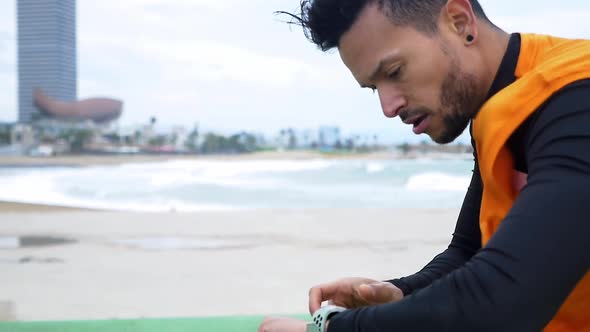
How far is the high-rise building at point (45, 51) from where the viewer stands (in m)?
23.5

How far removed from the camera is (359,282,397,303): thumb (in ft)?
2.83

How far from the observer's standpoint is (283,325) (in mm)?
779

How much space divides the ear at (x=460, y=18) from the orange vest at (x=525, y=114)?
64mm

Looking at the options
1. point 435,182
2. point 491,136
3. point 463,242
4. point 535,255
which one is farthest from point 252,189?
point 535,255

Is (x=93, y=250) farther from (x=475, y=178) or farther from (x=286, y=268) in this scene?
(x=475, y=178)

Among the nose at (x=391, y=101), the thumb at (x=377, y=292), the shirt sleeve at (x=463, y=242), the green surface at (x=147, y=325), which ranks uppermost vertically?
the nose at (x=391, y=101)

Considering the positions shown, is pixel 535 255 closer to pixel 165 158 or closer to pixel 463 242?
pixel 463 242

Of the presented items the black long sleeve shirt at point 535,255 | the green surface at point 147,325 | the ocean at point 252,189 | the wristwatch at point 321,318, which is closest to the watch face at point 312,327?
the wristwatch at point 321,318

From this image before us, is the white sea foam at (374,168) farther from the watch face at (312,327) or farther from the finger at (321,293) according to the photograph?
the watch face at (312,327)

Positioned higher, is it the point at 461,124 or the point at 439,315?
the point at 461,124

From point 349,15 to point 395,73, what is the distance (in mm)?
89

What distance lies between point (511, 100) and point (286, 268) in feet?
9.24

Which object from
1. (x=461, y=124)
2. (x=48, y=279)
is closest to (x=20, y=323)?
(x=48, y=279)

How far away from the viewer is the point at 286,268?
3.38 meters
